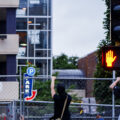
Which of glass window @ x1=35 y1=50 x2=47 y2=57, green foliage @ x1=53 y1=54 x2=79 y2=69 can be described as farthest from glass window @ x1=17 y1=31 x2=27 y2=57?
green foliage @ x1=53 y1=54 x2=79 y2=69

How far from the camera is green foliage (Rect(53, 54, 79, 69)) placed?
6981 centimetres

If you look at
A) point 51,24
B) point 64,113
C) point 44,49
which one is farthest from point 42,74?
point 64,113

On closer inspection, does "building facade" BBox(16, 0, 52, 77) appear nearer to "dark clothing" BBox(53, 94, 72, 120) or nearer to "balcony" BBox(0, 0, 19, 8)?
"balcony" BBox(0, 0, 19, 8)

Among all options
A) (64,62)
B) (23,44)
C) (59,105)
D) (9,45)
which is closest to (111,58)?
(59,105)

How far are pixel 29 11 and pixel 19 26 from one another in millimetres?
1646

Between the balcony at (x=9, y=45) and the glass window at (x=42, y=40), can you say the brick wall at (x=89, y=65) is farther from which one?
the balcony at (x=9, y=45)

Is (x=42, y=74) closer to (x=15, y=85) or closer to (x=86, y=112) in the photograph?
(x=15, y=85)

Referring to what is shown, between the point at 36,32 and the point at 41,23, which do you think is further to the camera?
the point at 41,23

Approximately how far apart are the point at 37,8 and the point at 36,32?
234cm

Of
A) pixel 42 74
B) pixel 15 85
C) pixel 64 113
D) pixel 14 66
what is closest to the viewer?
pixel 64 113

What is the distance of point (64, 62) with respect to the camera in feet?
237

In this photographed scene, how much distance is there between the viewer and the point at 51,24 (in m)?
35.2

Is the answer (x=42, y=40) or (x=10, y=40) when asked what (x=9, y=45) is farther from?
(x=42, y=40)

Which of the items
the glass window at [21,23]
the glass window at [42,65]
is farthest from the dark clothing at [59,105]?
the glass window at [21,23]
